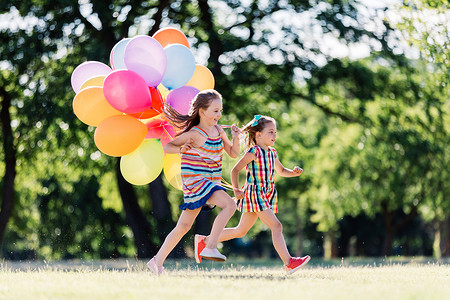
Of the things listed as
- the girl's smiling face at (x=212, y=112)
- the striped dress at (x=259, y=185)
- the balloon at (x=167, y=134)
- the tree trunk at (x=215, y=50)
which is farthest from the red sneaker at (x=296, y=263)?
the tree trunk at (x=215, y=50)

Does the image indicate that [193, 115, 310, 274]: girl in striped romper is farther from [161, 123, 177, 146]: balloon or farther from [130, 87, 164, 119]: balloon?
[130, 87, 164, 119]: balloon

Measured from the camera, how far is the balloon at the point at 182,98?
24.6 ft

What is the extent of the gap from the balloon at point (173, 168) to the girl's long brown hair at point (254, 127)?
0.92 metres

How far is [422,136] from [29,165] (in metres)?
9.06

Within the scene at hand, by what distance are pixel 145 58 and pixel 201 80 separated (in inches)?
40.8

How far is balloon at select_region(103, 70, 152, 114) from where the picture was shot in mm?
7250

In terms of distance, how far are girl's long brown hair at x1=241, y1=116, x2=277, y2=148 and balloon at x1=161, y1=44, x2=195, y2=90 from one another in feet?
3.26

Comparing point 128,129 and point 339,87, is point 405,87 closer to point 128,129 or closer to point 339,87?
point 339,87

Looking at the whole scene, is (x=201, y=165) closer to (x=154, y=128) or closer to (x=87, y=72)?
(x=154, y=128)

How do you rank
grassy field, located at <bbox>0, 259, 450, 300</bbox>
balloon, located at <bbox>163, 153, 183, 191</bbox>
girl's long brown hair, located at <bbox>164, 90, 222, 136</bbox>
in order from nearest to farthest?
grassy field, located at <bbox>0, 259, 450, 300</bbox>, girl's long brown hair, located at <bbox>164, 90, 222, 136</bbox>, balloon, located at <bbox>163, 153, 183, 191</bbox>

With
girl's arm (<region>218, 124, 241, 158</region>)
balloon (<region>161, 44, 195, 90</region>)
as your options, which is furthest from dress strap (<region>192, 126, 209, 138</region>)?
balloon (<region>161, 44, 195, 90</region>)

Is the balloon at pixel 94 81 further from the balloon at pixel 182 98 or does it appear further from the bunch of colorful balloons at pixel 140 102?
the balloon at pixel 182 98

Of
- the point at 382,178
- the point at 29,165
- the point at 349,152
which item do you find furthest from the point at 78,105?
the point at 382,178

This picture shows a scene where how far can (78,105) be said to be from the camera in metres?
7.54
